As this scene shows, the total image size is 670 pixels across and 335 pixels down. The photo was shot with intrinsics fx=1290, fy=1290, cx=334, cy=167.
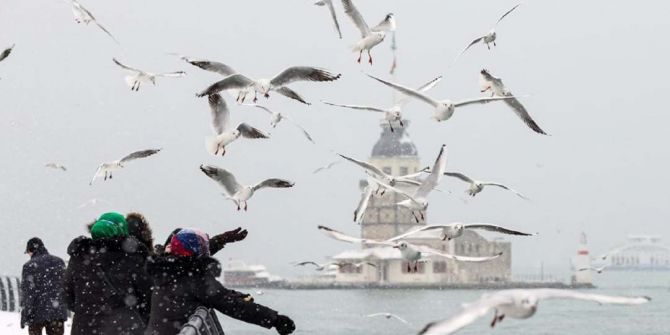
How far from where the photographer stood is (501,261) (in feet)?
547

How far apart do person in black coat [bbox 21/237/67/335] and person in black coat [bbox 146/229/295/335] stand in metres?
5.98

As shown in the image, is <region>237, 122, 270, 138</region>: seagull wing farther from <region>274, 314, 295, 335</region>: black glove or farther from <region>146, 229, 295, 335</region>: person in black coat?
<region>274, 314, 295, 335</region>: black glove

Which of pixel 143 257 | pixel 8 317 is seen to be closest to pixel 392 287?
pixel 8 317

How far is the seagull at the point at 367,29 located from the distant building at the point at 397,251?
133 m

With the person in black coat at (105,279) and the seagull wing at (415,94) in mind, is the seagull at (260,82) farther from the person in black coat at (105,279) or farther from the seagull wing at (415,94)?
the person in black coat at (105,279)

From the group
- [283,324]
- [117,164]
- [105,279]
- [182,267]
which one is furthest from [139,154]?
[283,324]

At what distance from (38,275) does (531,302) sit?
7.86 m

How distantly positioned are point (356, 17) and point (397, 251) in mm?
142432

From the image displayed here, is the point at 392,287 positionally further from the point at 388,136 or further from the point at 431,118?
the point at 431,118

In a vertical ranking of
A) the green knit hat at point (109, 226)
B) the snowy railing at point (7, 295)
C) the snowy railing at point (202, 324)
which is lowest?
the snowy railing at point (202, 324)

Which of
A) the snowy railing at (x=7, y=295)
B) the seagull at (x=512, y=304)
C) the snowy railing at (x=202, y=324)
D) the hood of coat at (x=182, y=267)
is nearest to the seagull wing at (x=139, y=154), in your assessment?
the snowy railing at (x=7, y=295)

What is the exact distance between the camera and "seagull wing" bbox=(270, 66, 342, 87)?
41.3 ft

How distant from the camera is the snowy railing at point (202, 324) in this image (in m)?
5.57

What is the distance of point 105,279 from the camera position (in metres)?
7.07
